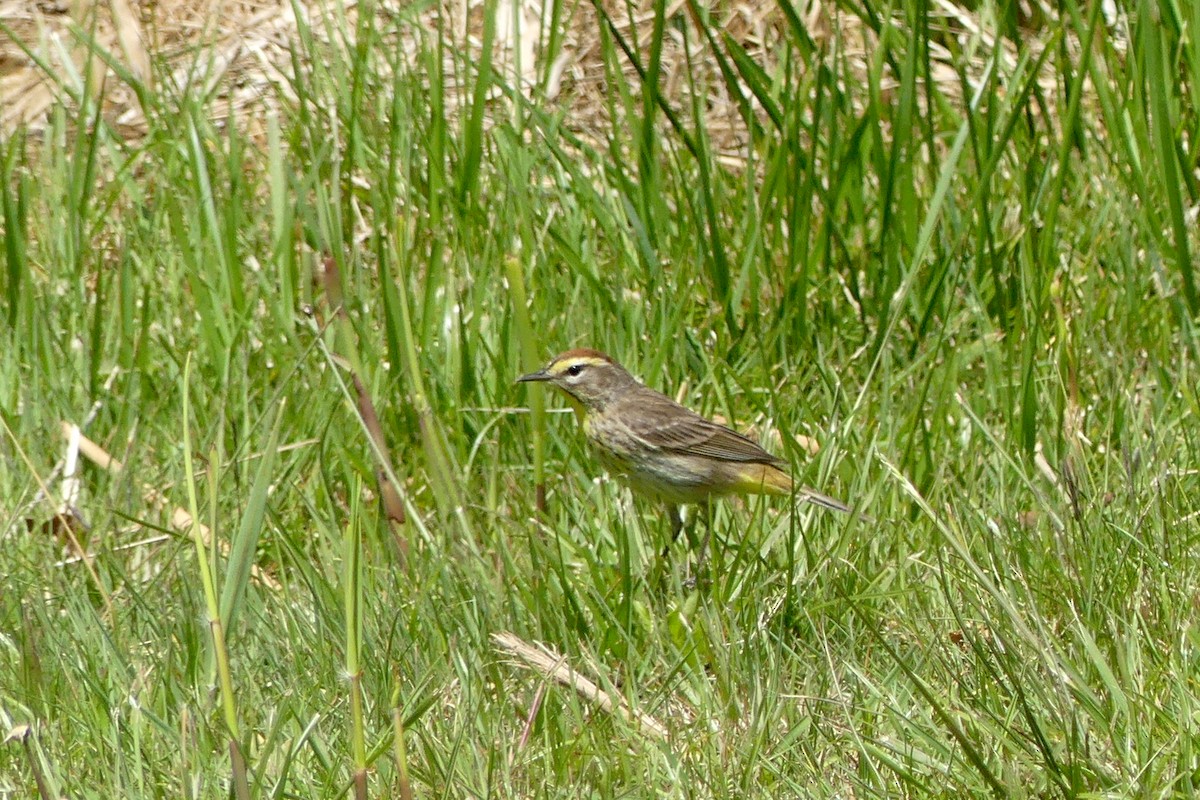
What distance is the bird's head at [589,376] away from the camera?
4.95m

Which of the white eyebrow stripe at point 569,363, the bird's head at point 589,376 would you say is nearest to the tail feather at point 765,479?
the bird's head at point 589,376

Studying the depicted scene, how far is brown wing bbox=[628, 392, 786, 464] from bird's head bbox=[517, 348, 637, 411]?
0.28 feet

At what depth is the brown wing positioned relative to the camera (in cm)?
484

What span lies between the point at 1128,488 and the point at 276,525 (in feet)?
6.57

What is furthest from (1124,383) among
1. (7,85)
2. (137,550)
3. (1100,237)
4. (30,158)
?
(7,85)

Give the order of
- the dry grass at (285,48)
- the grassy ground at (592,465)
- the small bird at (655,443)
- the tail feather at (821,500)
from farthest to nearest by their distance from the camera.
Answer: the dry grass at (285,48) < the small bird at (655,443) < the tail feather at (821,500) < the grassy ground at (592,465)

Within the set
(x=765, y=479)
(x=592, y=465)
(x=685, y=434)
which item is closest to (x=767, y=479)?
(x=765, y=479)

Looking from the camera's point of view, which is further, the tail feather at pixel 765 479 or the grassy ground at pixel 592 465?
the tail feather at pixel 765 479

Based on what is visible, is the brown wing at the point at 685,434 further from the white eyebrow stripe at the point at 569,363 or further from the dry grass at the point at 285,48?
the dry grass at the point at 285,48

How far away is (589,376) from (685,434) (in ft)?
1.08

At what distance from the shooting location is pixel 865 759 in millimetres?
3061

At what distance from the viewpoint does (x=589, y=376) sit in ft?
16.6

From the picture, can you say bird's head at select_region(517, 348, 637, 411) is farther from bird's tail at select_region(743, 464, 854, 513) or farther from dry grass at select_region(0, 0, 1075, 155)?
dry grass at select_region(0, 0, 1075, 155)

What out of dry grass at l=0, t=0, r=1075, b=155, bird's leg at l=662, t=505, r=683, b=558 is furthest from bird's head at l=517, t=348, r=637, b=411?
dry grass at l=0, t=0, r=1075, b=155
